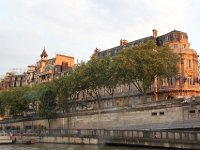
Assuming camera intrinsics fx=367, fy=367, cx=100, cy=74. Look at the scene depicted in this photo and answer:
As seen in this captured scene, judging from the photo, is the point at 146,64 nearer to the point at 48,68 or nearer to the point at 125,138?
the point at 125,138

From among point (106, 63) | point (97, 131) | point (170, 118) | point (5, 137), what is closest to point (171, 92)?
point (106, 63)

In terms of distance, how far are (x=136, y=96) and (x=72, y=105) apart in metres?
19.3

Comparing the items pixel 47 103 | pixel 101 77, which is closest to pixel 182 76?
pixel 101 77

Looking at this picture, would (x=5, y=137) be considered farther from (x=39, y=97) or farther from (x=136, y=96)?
(x=136, y=96)

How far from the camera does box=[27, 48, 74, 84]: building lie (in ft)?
389

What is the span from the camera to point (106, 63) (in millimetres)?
77000

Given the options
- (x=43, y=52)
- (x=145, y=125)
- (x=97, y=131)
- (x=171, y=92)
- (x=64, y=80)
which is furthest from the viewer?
(x=43, y=52)

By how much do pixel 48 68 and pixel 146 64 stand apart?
6089cm

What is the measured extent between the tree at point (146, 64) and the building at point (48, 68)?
48434 mm

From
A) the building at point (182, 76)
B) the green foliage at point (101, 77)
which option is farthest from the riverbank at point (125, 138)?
the building at point (182, 76)

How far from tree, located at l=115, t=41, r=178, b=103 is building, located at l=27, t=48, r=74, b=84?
48.4m

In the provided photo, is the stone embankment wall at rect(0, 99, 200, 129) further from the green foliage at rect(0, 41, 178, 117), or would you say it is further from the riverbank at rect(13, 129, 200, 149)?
the riverbank at rect(13, 129, 200, 149)

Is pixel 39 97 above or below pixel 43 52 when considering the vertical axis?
below

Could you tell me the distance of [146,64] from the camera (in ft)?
219
